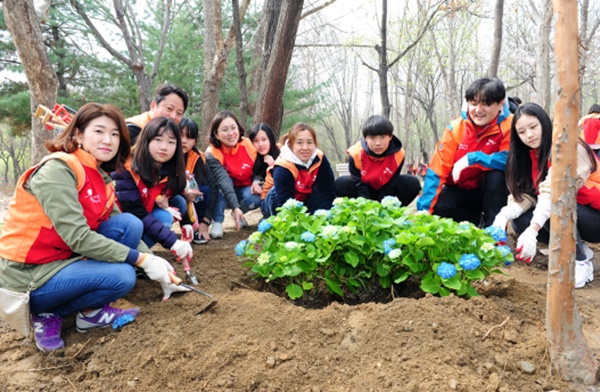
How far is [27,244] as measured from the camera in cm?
172

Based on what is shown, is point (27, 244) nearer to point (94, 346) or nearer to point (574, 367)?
point (94, 346)

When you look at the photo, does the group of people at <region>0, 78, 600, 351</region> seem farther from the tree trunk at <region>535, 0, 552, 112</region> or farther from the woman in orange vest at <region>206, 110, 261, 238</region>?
the tree trunk at <region>535, 0, 552, 112</region>

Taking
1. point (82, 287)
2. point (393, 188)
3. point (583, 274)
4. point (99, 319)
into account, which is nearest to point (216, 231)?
point (393, 188)

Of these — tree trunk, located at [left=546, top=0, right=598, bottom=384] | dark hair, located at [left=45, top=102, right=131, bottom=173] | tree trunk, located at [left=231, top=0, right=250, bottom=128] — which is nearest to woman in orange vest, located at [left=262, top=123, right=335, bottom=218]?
dark hair, located at [left=45, top=102, right=131, bottom=173]

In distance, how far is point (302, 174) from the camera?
137 inches

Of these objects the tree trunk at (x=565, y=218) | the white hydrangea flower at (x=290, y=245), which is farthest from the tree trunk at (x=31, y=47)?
the tree trunk at (x=565, y=218)

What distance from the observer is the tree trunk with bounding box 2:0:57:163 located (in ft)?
15.9

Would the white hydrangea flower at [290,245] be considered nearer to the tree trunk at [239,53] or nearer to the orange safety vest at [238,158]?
the orange safety vest at [238,158]

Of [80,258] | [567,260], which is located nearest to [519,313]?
[567,260]

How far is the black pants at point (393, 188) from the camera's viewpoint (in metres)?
3.74

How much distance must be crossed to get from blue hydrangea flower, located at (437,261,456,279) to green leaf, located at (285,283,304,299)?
729 millimetres

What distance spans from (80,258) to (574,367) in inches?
81.6

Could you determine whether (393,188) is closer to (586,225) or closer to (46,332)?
(586,225)

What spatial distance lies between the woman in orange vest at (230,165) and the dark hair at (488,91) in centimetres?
212
